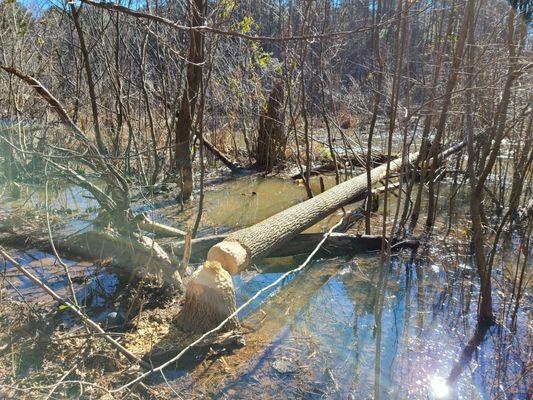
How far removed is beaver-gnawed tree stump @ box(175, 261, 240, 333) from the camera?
3.53 meters

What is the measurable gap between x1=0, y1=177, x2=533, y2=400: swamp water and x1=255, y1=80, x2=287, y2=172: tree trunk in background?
437cm

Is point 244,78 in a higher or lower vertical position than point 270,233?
higher

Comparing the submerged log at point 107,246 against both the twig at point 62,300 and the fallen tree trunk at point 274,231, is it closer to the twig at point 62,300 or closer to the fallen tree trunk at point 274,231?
the fallen tree trunk at point 274,231

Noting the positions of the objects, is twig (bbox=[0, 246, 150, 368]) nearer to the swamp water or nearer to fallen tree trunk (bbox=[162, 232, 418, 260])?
the swamp water

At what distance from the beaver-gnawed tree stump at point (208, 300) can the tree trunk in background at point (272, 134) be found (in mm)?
5419

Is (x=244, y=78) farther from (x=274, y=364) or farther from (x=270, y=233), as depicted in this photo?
→ (x=274, y=364)

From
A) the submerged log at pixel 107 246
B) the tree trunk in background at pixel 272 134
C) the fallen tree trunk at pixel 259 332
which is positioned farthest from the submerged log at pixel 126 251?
the tree trunk in background at pixel 272 134

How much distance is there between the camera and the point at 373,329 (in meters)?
3.91

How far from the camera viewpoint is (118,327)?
12.0 feet

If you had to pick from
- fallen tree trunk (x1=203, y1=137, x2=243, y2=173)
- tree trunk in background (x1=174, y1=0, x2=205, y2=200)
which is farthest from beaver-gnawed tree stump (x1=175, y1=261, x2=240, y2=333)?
fallen tree trunk (x1=203, y1=137, x2=243, y2=173)

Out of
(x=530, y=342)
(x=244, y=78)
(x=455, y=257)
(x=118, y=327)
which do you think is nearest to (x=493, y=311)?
(x=530, y=342)

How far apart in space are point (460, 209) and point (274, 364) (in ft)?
16.8

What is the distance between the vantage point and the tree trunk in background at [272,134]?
8805 mm

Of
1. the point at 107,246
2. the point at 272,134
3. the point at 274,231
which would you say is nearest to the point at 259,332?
the point at 274,231
